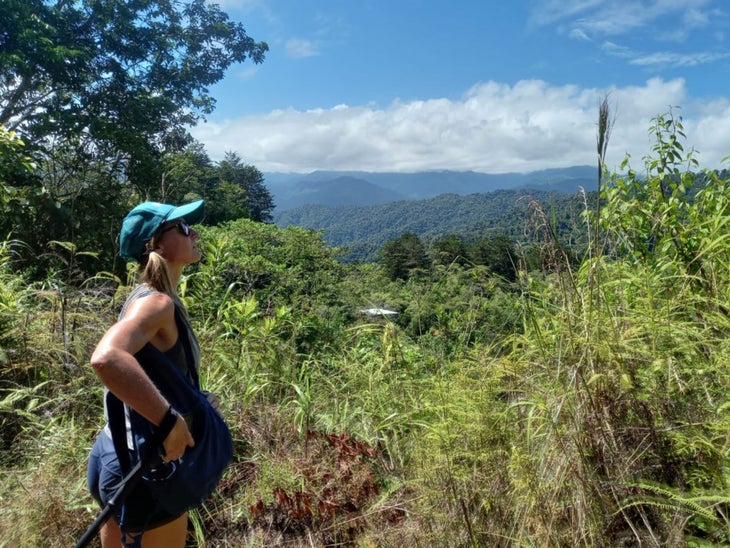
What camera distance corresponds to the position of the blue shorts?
70.2 inches

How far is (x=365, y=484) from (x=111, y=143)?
1232 centimetres

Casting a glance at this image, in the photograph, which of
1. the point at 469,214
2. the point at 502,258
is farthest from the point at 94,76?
the point at 469,214

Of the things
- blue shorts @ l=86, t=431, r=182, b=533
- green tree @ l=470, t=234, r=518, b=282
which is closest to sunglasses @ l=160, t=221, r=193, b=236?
blue shorts @ l=86, t=431, r=182, b=533

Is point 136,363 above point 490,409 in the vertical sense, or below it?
above

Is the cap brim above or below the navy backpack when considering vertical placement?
above

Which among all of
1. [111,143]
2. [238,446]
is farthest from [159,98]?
[238,446]

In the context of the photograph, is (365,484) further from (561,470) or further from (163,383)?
(163,383)

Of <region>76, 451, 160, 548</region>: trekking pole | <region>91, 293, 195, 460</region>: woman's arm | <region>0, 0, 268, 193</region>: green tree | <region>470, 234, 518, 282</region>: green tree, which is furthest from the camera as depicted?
<region>0, 0, 268, 193</region>: green tree

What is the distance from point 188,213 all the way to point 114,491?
1079 mm

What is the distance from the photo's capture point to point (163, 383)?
186cm

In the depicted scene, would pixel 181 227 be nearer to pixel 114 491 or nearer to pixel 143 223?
pixel 143 223

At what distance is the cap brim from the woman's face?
0.02 m

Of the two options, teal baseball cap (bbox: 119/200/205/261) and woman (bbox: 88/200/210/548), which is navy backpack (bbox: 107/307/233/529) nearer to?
woman (bbox: 88/200/210/548)

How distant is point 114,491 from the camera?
1.85 meters
